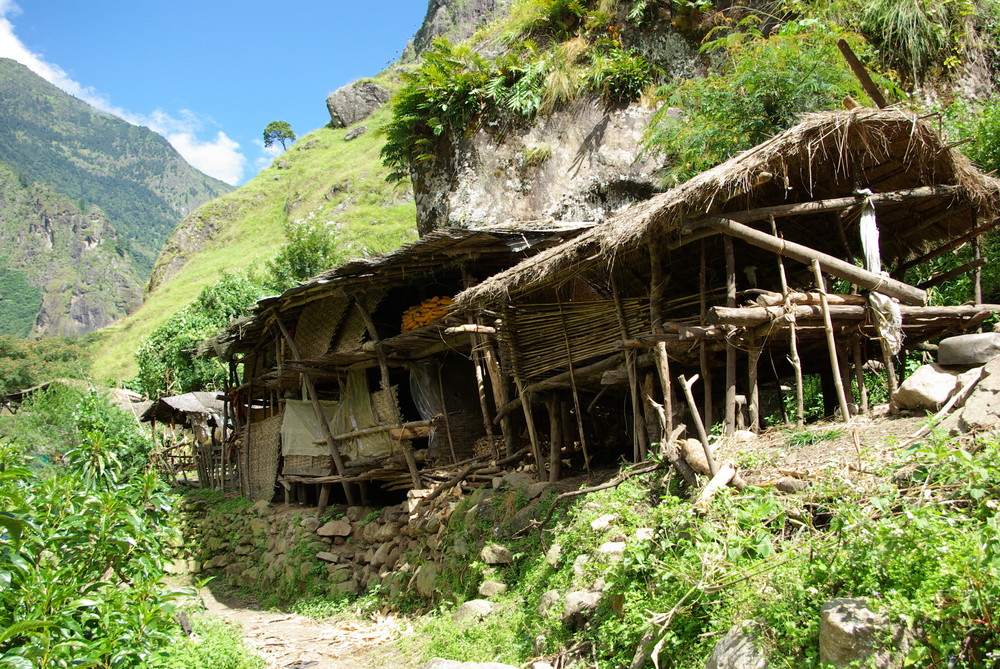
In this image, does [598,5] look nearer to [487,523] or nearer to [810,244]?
[810,244]

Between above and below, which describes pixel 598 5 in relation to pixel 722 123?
above

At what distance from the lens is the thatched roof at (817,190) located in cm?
637

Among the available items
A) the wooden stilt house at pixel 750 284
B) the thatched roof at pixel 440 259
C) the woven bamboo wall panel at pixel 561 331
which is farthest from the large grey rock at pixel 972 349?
the thatched roof at pixel 440 259

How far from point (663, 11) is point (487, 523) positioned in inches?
478

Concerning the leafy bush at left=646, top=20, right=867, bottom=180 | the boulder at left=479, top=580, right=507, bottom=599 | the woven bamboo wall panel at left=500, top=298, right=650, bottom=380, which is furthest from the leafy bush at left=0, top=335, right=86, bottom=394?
the leafy bush at left=646, top=20, right=867, bottom=180

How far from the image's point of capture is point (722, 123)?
10703 millimetres

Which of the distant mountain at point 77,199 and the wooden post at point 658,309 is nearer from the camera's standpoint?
the wooden post at point 658,309

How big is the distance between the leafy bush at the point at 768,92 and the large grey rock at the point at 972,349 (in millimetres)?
4916

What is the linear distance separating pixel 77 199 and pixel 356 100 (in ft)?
154

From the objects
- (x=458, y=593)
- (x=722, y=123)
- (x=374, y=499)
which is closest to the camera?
(x=458, y=593)

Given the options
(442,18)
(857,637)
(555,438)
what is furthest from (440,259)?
(442,18)

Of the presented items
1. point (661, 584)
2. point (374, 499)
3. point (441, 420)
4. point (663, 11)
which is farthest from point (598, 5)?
point (661, 584)

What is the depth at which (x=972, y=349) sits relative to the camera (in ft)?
19.5

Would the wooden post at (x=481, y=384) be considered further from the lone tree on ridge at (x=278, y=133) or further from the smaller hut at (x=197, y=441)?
the lone tree on ridge at (x=278, y=133)
